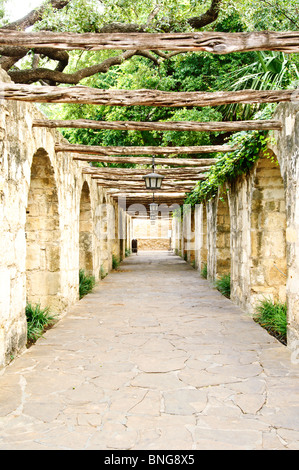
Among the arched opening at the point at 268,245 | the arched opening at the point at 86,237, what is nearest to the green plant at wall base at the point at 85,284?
the arched opening at the point at 86,237

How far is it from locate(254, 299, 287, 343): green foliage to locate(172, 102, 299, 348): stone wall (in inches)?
11.0

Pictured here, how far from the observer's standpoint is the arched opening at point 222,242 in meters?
9.47

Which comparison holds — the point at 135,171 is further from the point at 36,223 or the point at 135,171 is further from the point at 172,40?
the point at 172,40

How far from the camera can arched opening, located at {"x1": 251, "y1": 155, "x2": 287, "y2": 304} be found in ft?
20.2

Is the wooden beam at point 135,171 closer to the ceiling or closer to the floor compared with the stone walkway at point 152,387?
closer to the ceiling

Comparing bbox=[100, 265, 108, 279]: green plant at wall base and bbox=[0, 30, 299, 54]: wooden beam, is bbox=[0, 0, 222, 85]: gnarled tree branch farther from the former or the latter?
bbox=[100, 265, 108, 279]: green plant at wall base

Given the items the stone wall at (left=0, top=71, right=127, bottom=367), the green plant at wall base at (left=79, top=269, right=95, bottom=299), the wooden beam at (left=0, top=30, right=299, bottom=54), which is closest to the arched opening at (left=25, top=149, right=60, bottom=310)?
the stone wall at (left=0, top=71, right=127, bottom=367)

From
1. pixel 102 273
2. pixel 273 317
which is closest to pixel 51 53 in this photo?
pixel 102 273

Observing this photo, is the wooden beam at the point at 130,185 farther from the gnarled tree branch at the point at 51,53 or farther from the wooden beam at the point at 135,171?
the gnarled tree branch at the point at 51,53

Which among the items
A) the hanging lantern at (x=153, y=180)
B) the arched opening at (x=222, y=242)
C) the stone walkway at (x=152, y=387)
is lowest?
the stone walkway at (x=152, y=387)

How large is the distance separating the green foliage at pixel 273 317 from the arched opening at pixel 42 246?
302 centimetres
